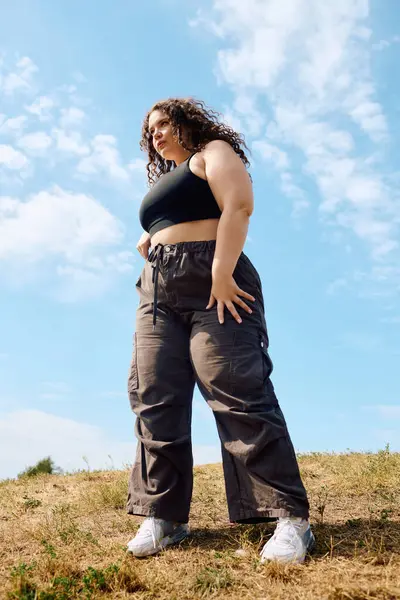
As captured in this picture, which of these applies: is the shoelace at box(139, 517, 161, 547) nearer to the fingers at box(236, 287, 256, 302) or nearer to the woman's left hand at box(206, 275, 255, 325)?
the woman's left hand at box(206, 275, 255, 325)

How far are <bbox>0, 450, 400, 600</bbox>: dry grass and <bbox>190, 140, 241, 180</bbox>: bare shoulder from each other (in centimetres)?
245

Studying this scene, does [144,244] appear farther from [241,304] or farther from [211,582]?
[211,582]

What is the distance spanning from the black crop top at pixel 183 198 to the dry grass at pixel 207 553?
7.10ft

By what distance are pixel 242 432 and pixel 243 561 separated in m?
0.76

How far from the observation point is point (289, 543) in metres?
3.41

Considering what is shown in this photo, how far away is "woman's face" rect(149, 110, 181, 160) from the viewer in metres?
4.28

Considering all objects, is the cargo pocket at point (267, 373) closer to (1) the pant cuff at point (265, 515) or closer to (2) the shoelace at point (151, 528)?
(1) the pant cuff at point (265, 515)

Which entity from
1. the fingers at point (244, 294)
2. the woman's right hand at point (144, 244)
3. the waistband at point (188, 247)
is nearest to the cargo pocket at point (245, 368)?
the fingers at point (244, 294)

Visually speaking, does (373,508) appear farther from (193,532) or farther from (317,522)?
(193,532)

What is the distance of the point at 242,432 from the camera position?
3594 mm

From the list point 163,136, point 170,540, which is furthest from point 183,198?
point 170,540

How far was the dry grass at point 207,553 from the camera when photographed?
310cm

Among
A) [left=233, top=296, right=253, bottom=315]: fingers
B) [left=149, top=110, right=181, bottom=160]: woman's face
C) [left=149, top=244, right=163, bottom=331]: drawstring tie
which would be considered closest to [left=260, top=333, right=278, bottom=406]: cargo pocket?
[left=233, top=296, right=253, bottom=315]: fingers

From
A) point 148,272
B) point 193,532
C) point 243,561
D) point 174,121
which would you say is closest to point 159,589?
point 243,561
